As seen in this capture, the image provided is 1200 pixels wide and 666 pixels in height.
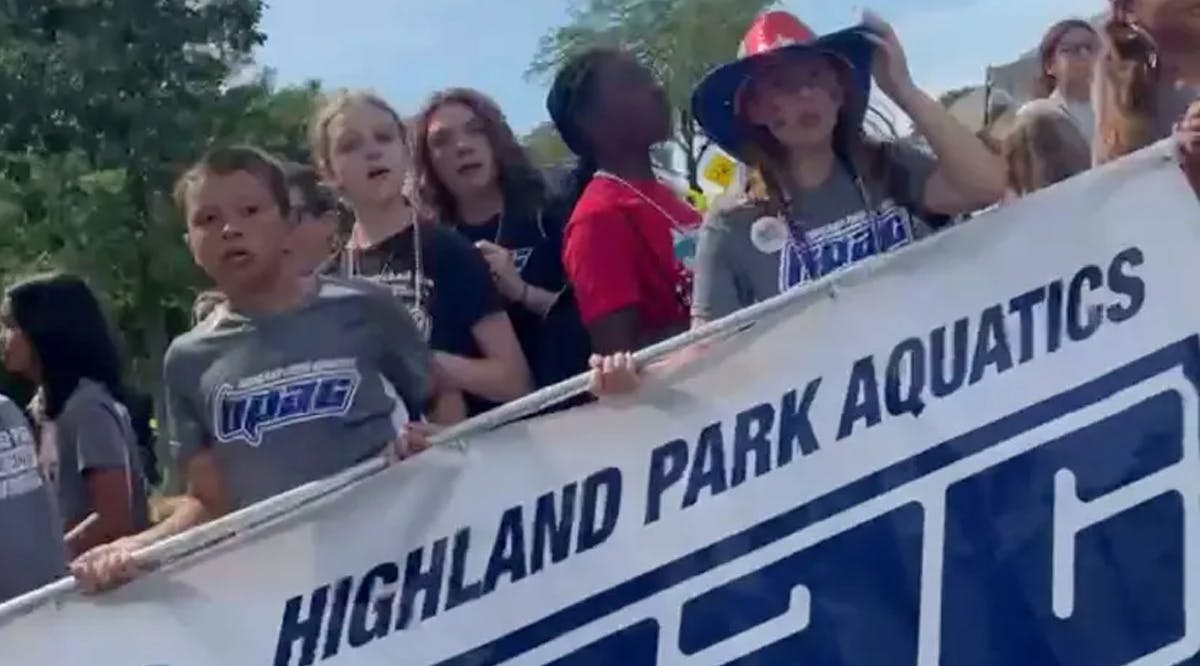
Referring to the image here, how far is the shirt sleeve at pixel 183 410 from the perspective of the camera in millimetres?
3896

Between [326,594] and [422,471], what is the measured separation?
0.25m

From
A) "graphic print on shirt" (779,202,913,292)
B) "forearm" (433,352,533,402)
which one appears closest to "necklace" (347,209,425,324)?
"forearm" (433,352,533,402)

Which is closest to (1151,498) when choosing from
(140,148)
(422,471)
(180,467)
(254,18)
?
(422,471)

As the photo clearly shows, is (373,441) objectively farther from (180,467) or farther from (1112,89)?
(1112,89)

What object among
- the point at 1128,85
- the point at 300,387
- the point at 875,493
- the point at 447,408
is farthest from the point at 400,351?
the point at 1128,85

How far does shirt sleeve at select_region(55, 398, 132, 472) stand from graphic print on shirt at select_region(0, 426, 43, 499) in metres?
0.59

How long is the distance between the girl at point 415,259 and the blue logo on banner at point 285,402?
1.34 feet

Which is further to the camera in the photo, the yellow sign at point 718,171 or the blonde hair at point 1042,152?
the yellow sign at point 718,171

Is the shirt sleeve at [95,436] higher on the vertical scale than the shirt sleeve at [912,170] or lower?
lower

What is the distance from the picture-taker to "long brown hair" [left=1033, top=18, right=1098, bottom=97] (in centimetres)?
550

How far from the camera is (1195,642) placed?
3156 millimetres

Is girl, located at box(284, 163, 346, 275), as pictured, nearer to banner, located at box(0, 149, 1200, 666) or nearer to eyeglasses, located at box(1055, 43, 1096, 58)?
banner, located at box(0, 149, 1200, 666)

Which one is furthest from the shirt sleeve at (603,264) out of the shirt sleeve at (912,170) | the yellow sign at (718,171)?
the yellow sign at (718,171)

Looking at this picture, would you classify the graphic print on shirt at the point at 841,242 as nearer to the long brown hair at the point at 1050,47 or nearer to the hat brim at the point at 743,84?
the hat brim at the point at 743,84
